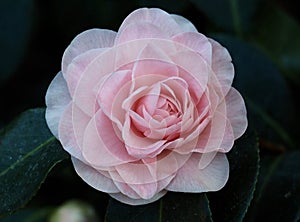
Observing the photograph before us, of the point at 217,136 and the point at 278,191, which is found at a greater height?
the point at 217,136

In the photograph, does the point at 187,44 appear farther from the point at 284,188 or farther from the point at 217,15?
the point at 217,15

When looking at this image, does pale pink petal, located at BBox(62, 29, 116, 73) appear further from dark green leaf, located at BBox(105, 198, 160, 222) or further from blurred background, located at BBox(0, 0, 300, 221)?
blurred background, located at BBox(0, 0, 300, 221)

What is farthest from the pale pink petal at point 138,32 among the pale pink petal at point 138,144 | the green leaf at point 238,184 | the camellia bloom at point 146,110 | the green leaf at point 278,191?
the green leaf at point 278,191

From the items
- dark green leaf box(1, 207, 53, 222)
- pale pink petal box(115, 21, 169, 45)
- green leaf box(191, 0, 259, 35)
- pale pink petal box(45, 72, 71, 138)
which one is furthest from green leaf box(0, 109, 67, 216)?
green leaf box(191, 0, 259, 35)

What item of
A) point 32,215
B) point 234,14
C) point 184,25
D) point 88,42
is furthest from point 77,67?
point 234,14

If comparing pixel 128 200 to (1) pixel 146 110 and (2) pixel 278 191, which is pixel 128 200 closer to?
(1) pixel 146 110

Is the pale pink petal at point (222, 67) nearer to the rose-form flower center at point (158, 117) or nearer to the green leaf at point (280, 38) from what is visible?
the rose-form flower center at point (158, 117)

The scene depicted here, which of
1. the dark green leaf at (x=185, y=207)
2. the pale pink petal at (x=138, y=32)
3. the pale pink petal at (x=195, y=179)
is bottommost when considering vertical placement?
the dark green leaf at (x=185, y=207)
